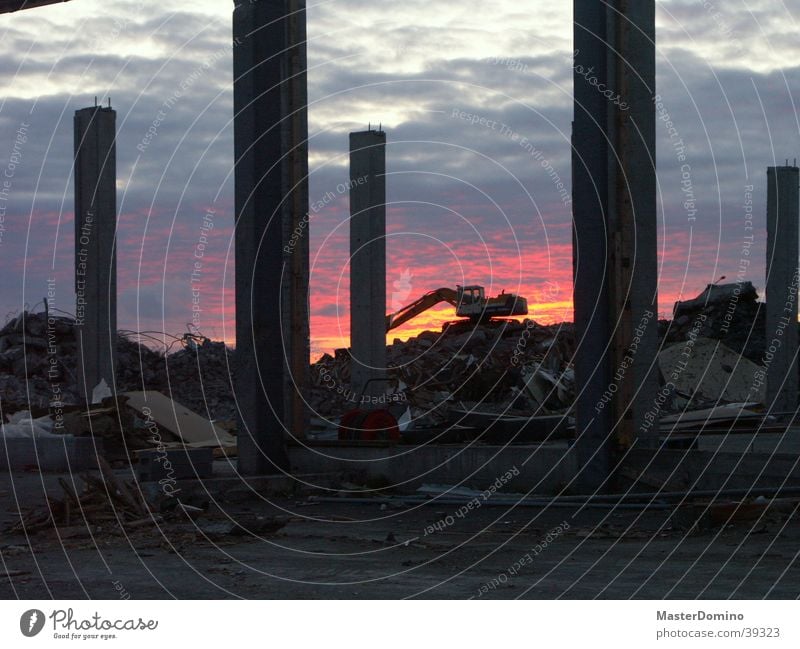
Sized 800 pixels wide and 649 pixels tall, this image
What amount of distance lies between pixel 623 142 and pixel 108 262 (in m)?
11.9

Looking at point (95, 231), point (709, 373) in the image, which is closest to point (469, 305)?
Answer: point (709, 373)

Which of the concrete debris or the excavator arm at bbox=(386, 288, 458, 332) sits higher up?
the excavator arm at bbox=(386, 288, 458, 332)

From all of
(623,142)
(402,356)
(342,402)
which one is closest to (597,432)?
(623,142)

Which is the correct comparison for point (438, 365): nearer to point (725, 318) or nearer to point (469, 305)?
point (469, 305)

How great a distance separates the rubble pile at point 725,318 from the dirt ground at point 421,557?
77.1 ft

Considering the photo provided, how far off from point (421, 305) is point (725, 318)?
9378 mm

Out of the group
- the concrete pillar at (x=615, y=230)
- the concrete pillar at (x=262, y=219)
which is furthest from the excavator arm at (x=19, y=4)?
the concrete pillar at (x=615, y=230)

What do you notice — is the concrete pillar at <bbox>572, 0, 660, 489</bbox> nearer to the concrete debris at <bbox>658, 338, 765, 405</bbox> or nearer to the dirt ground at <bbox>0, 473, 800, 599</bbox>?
the dirt ground at <bbox>0, 473, 800, 599</bbox>

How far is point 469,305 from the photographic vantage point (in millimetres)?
34906

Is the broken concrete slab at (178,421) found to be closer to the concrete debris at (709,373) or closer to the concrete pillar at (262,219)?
the concrete pillar at (262,219)

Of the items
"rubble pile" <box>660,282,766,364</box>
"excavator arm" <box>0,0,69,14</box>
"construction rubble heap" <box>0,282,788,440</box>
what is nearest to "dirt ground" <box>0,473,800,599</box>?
"excavator arm" <box>0,0,69,14</box>

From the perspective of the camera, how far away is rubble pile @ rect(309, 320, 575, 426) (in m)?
23.1
